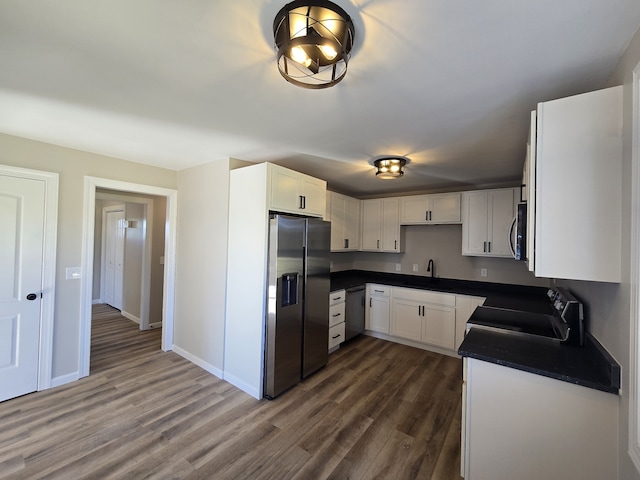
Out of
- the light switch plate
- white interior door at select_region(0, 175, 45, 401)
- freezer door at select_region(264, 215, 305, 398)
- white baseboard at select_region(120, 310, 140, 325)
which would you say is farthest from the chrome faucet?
white baseboard at select_region(120, 310, 140, 325)

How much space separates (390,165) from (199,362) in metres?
3.22

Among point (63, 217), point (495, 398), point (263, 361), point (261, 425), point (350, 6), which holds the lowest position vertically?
point (261, 425)

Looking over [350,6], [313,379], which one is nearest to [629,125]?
[350,6]

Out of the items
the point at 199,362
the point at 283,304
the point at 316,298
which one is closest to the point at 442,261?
the point at 316,298

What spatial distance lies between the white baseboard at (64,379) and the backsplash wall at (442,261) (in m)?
3.63

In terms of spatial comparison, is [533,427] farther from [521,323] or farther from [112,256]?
[112,256]

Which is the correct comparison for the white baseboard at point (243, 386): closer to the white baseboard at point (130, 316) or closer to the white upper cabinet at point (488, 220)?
the white baseboard at point (130, 316)

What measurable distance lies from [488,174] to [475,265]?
1417mm

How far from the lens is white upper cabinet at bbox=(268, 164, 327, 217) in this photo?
2.79 metres

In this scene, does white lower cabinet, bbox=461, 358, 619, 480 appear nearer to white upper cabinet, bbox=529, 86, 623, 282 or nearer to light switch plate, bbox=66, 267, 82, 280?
white upper cabinet, bbox=529, 86, 623, 282

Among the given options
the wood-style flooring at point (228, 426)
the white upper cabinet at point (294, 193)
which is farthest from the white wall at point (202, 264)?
the white upper cabinet at point (294, 193)

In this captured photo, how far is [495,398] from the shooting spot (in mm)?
1553

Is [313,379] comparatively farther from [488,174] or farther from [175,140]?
[488,174]

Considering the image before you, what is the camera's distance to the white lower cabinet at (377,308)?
14.0 feet
